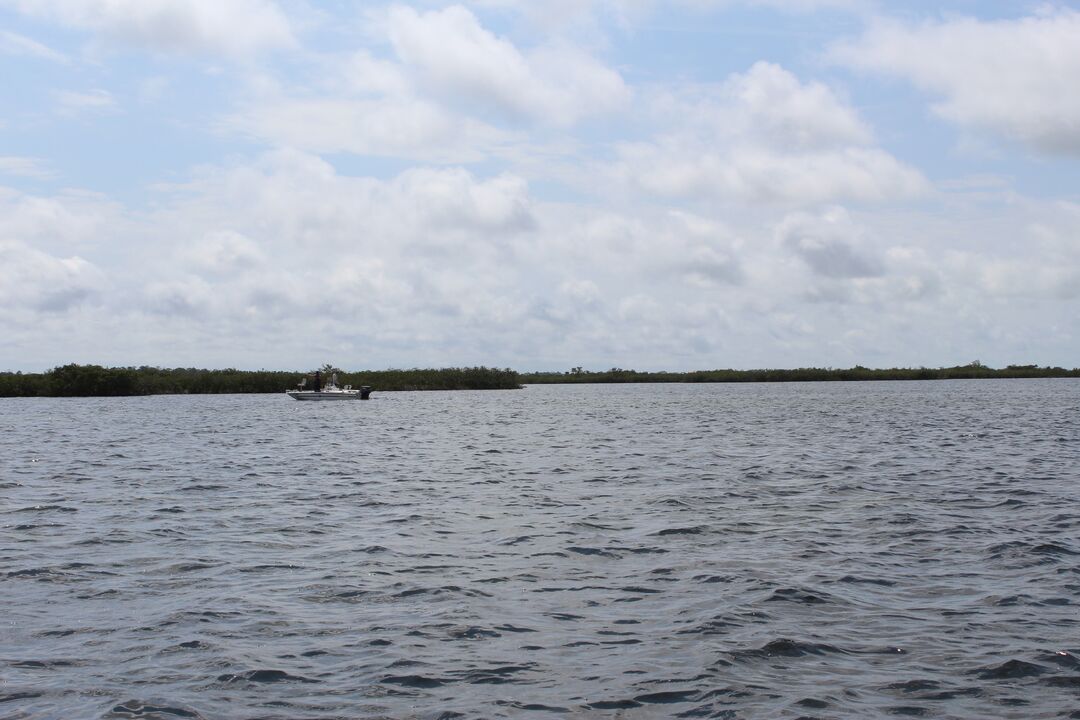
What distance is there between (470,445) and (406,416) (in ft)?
102

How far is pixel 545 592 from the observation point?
13859 mm

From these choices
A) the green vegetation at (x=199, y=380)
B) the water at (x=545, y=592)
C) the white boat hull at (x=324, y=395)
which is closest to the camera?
the water at (x=545, y=592)

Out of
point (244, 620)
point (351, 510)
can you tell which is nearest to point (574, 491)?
point (351, 510)

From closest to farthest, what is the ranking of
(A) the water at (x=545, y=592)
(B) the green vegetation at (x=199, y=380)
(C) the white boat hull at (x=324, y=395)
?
(A) the water at (x=545, y=592) → (C) the white boat hull at (x=324, y=395) → (B) the green vegetation at (x=199, y=380)

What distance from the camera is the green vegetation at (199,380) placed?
120 m

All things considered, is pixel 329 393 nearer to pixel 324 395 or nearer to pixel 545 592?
pixel 324 395

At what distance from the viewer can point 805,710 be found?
8.96m

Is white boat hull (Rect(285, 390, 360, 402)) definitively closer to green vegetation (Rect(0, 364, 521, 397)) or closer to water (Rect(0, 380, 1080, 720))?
green vegetation (Rect(0, 364, 521, 397))

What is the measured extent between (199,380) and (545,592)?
128 m

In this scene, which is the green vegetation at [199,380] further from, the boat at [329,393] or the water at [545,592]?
the water at [545,592]

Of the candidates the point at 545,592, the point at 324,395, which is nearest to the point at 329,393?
the point at 324,395

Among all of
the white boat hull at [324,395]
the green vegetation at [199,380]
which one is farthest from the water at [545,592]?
the green vegetation at [199,380]

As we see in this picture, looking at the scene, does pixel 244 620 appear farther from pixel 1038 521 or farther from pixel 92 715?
pixel 1038 521

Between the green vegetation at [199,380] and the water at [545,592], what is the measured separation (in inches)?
3709
